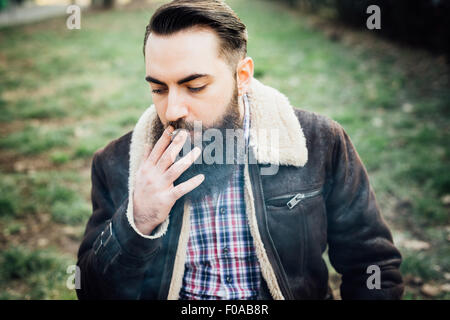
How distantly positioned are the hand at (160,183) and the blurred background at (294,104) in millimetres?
1590

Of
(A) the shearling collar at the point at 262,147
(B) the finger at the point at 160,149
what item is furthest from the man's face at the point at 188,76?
(A) the shearling collar at the point at 262,147

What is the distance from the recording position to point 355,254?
6.74 ft

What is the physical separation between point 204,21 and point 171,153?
0.72m

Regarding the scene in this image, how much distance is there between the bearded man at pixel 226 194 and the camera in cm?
182

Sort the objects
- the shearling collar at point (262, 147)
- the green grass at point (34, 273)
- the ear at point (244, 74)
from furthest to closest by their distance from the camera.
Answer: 1. the green grass at point (34, 273)
2. the ear at point (244, 74)
3. the shearling collar at point (262, 147)

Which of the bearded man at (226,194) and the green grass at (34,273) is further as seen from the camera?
the green grass at (34,273)

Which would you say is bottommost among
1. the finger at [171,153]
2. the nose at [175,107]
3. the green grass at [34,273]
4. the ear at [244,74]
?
the green grass at [34,273]

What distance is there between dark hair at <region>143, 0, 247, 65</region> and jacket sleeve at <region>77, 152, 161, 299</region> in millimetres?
858

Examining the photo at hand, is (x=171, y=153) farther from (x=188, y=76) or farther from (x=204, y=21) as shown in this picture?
(x=204, y=21)

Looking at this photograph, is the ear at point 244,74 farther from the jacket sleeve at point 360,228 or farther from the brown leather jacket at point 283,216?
the jacket sleeve at point 360,228

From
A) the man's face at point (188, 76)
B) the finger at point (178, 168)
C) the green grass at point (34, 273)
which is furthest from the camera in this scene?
the green grass at point (34, 273)

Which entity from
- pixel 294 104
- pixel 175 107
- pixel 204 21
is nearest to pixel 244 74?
pixel 204 21

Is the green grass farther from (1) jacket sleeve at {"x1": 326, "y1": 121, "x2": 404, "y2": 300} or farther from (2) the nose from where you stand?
(1) jacket sleeve at {"x1": 326, "y1": 121, "x2": 404, "y2": 300}

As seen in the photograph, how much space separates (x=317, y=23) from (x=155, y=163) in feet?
33.5
